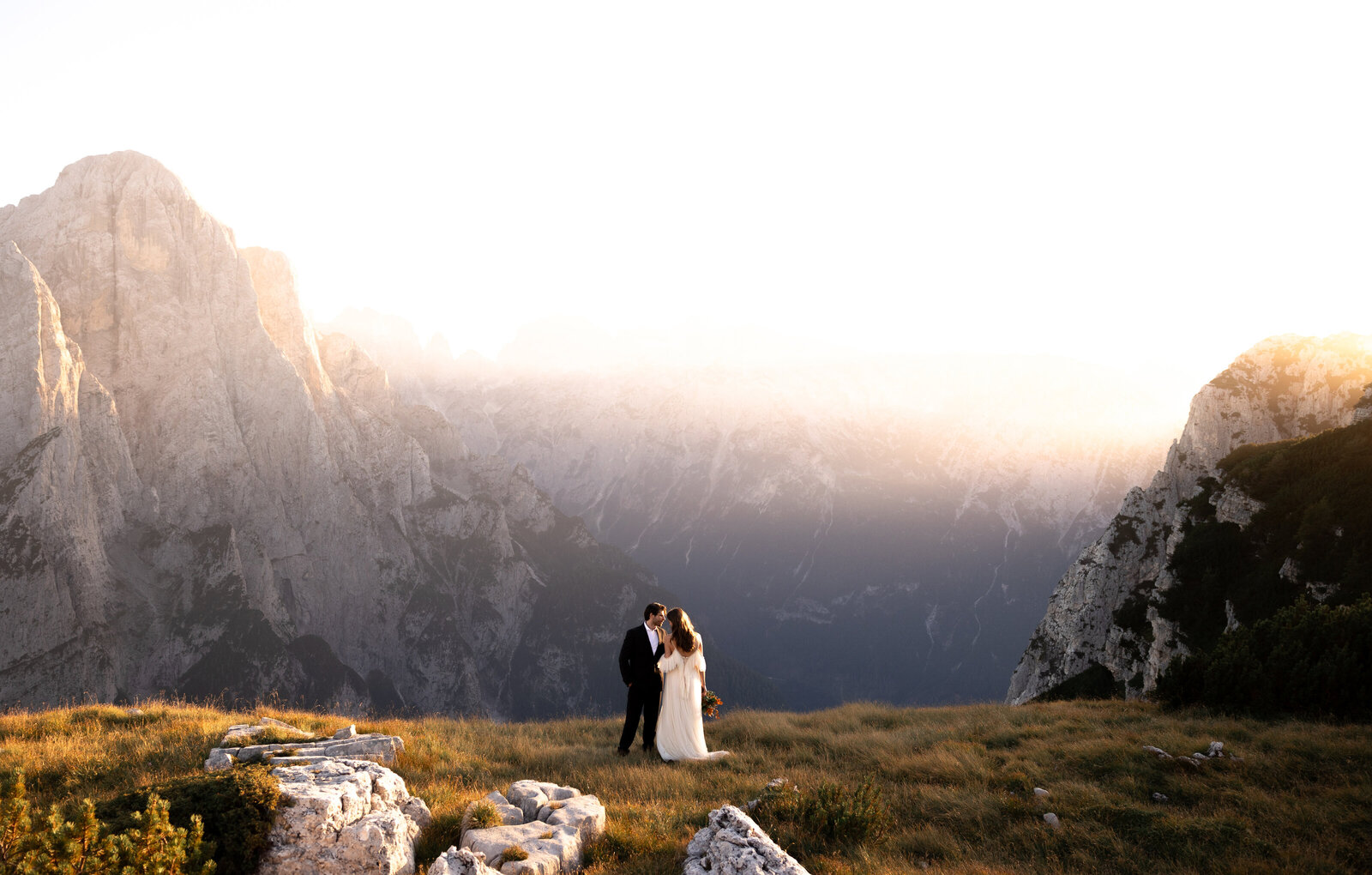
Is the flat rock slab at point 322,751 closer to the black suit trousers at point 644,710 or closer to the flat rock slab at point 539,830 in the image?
the flat rock slab at point 539,830

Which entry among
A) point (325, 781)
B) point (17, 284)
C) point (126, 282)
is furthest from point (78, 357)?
point (325, 781)

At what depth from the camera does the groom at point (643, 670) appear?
13977 millimetres

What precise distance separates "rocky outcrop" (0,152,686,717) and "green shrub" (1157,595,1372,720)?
104 metres

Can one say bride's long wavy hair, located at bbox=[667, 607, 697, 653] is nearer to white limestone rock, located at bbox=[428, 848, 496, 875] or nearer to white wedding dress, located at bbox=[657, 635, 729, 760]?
white wedding dress, located at bbox=[657, 635, 729, 760]

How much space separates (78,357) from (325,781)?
→ 486ft

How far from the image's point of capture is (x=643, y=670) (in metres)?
14.0

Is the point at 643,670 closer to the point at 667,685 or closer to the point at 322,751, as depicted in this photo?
the point at 667,685

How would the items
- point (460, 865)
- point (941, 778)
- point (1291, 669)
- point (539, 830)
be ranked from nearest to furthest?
point (460, 865) → point (539, 830) → point (941, 778) → point (1291, 669)

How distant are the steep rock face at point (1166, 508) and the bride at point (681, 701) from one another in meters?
27.4

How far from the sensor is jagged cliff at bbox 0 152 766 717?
3952 inches

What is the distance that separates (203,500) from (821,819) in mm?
156104

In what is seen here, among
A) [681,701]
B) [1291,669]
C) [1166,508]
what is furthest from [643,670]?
[1166,508]

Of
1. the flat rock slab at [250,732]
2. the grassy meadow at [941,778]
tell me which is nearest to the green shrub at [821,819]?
the grassy meadow at [941,778]

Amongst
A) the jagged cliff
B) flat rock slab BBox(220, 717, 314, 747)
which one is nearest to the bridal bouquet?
flat rock slab BBox(220, 717, 314, 747)
